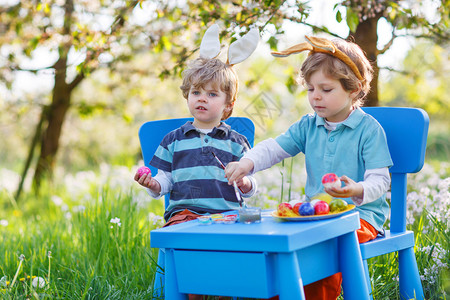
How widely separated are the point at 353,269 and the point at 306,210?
283 mm

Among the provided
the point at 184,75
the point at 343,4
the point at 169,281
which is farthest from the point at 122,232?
the point at 343,4

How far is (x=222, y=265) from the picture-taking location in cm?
191

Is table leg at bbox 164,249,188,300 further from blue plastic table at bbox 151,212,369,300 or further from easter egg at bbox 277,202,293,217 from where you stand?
easter egg at bbox 277,202,293,217

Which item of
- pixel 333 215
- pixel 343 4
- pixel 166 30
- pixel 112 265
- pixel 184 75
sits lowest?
pixel 112 265

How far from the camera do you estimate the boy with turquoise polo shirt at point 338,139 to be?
2.33m

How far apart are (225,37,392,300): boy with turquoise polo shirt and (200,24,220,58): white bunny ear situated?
1.73ft

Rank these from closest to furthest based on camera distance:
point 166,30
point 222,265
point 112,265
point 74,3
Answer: point 222,265
point 112,265
point 166,30
point 74,3

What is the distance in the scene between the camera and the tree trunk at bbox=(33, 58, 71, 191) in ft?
22.1

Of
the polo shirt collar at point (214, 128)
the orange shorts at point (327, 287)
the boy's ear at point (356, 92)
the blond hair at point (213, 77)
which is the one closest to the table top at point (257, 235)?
the orange shorts at point (327, 287)

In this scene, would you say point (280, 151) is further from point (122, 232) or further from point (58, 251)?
point (58, 251)

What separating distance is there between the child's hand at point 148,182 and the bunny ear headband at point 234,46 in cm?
70

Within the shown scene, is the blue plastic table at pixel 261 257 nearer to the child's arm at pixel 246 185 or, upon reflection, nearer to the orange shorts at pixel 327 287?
the orange shorts at pixel 327 287

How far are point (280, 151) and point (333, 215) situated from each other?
655 mm

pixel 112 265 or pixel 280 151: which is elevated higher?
pixel 280 151
